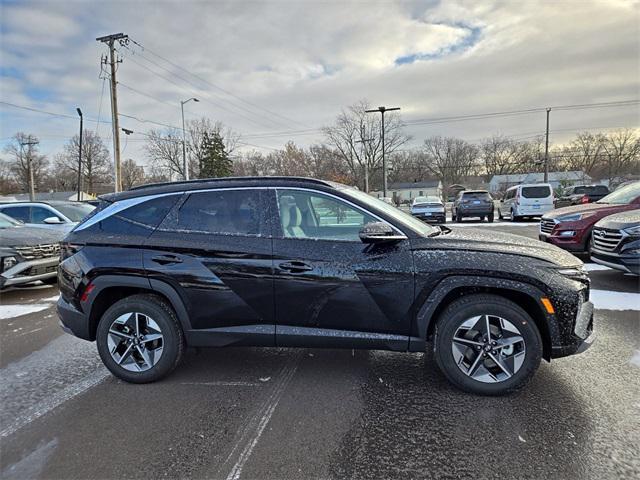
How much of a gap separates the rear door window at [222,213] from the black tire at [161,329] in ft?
2.37

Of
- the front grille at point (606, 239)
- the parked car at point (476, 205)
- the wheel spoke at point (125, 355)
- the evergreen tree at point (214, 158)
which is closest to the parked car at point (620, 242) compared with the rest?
the front grille at point (606, 239)

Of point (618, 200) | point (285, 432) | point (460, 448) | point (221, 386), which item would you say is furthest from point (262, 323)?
point (618, 200)

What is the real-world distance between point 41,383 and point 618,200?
10355mm

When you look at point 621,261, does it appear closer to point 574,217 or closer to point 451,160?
point 574,217

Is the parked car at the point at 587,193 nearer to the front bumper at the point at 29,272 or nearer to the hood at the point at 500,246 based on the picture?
the hood at the point at 500,246

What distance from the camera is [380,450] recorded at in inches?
98.1

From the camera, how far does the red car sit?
26.0 ft

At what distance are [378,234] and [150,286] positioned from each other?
6.66 feet

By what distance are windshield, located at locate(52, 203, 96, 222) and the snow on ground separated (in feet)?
35.4

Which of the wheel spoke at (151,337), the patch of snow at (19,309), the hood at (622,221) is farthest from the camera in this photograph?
the hood at (622,221)

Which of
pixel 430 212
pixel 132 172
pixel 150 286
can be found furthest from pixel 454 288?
pixel 132 172

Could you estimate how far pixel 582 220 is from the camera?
7.99 m

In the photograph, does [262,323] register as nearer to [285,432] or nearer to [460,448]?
[285,432]

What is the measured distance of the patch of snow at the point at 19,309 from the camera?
5.89m
